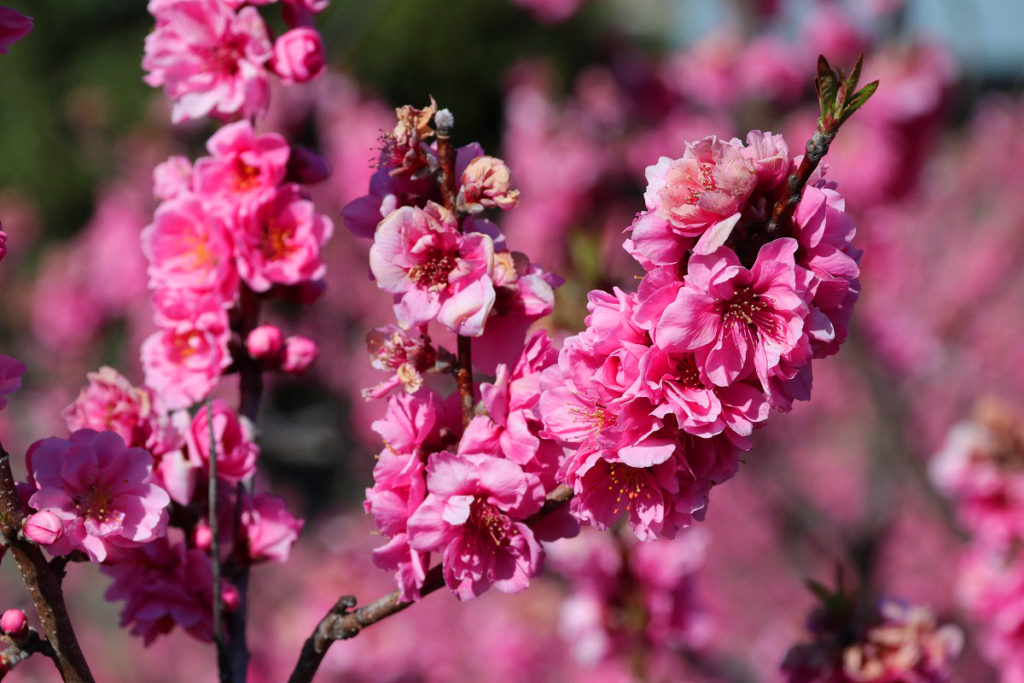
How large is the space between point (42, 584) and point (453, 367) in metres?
0.51

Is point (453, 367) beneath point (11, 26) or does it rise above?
beneath

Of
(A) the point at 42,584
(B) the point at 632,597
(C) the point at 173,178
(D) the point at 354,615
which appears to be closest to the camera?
(A) the point at 42,584

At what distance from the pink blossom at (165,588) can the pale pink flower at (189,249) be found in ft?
1.28

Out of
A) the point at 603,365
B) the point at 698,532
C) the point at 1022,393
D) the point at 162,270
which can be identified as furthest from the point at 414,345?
the point at 1022,393

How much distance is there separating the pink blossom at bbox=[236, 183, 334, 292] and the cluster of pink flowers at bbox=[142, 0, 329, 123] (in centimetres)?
16

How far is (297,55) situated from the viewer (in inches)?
54.1

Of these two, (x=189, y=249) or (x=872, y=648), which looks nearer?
(x=189, y=249)

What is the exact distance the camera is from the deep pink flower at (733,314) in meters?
0.88

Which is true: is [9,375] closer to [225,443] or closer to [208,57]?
[225,443]

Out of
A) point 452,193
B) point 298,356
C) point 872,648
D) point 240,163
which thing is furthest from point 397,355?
point 872,648

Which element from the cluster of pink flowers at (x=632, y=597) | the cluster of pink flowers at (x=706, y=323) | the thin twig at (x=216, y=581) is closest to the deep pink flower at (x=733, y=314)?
the cluster of pink flowers at (x=706, y=323)

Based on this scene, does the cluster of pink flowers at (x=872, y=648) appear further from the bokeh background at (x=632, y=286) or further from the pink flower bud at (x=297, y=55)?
the pink flower bud at (x=297, y=55)

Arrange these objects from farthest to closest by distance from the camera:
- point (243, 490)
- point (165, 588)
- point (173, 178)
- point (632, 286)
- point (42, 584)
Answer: point (632, 286)
point (173, 178)
point (243, 490)
point (165, 588)
point (42, 584)

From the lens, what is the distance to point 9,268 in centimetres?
618
